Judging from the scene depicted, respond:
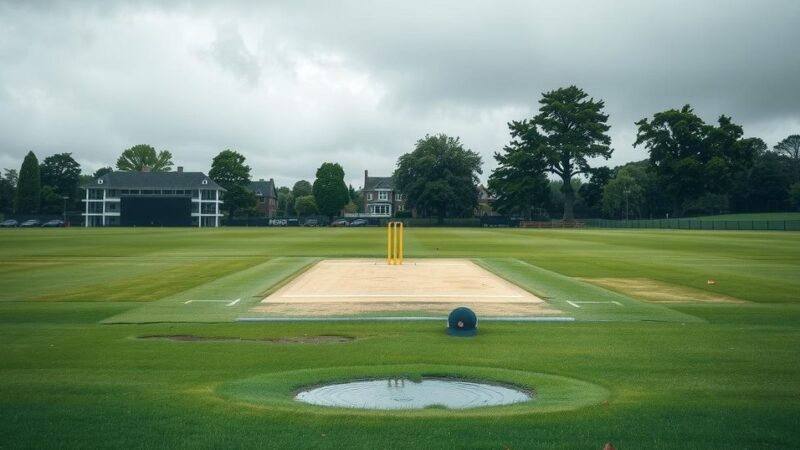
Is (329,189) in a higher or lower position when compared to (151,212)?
higher

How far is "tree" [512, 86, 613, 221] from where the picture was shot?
11506 cm

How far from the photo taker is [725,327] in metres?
14.8

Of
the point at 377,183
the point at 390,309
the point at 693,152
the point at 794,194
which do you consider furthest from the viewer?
the point at 377,183

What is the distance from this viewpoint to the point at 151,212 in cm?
13075

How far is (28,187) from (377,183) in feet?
263

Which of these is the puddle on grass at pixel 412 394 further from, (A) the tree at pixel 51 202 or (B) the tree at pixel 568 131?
(A) the tree at pixel 51 202

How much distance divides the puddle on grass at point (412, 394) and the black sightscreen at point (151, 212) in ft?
413

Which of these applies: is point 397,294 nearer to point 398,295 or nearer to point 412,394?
point 398,295

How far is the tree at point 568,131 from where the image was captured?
115m

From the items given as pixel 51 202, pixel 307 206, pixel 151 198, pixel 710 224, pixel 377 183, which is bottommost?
pixel 710 224

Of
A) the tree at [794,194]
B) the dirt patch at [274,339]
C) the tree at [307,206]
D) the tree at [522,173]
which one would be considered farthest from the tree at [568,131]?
the dirt patch at [274,339]

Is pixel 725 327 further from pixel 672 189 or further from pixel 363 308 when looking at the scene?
pixel 672 189

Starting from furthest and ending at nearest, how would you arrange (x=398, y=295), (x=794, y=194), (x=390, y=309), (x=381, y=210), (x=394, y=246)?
(x=381, y=210) < (x=794, y=194) < (x=394, y=246) < (x=398, y=295) < (x=390, y=309)

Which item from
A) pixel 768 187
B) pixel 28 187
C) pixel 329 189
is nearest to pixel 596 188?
pixel 768 187
